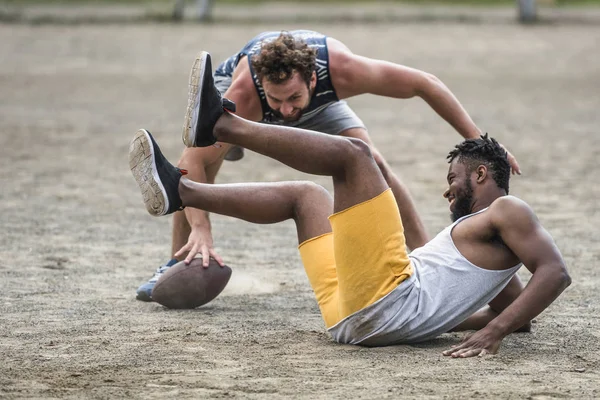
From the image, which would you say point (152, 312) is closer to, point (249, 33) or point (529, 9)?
point (249, 33)

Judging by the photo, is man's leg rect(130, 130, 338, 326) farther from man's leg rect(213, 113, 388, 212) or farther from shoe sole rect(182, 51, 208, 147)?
man's leg rect(213, 113, 388, 212)

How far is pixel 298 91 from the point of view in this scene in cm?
571

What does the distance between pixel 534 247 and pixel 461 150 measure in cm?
61

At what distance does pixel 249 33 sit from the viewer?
20656 millimetres

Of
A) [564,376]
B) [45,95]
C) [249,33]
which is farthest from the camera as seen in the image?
[249,33]

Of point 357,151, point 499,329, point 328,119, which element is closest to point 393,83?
point 328,119

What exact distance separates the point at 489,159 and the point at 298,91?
1.29m

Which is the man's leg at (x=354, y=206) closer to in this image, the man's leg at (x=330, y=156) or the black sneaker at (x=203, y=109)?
the man's leg at (x=330, y=156)

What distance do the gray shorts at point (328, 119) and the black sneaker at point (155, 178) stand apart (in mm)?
1725

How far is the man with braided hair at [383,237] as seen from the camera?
4.56 metres

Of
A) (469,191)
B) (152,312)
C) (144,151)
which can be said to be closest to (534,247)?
(469,191)

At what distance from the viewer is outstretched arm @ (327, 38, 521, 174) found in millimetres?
5984

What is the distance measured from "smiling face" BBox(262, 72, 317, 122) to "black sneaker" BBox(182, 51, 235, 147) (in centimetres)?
88

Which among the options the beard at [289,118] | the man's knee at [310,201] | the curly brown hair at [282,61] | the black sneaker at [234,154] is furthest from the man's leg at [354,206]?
the black sneaker at [234,154]
